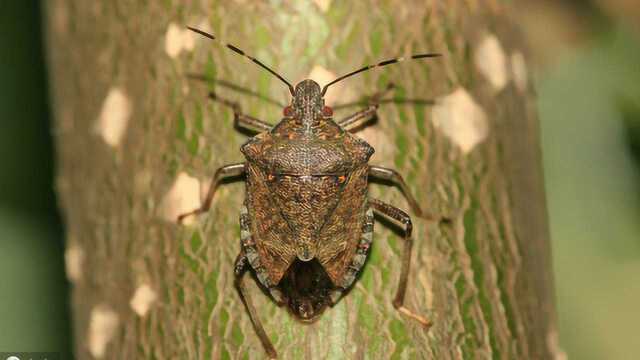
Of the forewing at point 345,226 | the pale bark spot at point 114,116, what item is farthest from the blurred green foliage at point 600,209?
the pale bark spot at point 114,116

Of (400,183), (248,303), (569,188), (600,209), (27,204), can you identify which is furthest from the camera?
(569,188)

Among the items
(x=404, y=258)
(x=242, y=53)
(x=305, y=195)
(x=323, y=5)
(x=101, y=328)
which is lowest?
(x=101, y=328)

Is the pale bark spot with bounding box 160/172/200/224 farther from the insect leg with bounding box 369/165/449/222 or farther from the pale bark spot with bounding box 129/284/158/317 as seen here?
the insect leg with bounding box 369/165/449/222

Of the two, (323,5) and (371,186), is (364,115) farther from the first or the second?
(323,5)

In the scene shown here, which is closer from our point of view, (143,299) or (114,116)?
(143,299)

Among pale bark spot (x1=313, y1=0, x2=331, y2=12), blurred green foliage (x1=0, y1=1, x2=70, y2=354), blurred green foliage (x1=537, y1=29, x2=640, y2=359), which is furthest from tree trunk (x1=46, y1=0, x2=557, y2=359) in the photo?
blurred green foliage (x1=537, y1=29, x2=640, y2=359)

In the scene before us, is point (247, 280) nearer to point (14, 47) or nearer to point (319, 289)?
point (319, 289)

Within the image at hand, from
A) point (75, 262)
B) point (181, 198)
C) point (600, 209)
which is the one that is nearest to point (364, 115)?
point (181, 198)
